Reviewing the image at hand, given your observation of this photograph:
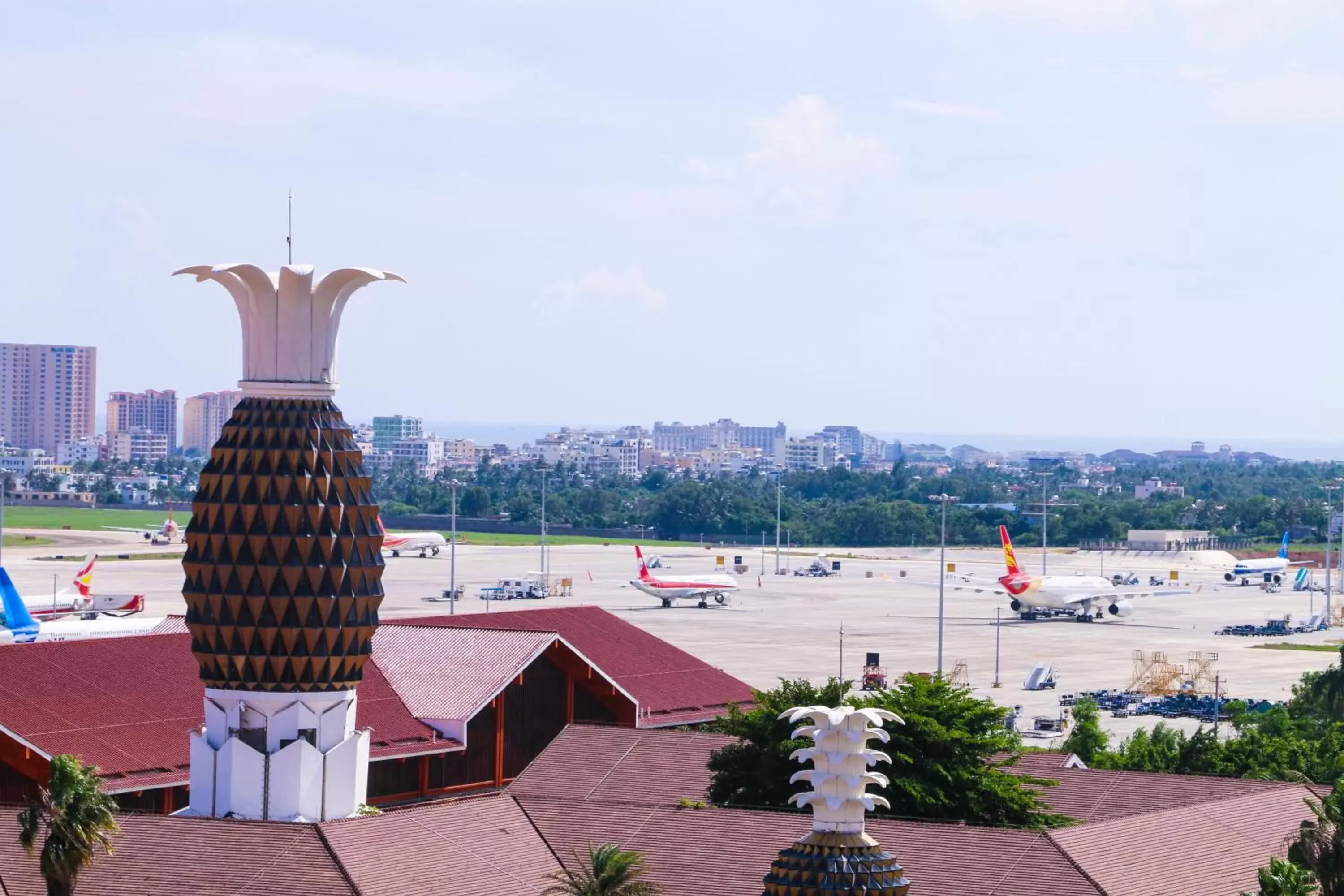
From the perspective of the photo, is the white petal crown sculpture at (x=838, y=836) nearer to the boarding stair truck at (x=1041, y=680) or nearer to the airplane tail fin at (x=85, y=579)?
the boarding stair truck at (x=1041, y=680)

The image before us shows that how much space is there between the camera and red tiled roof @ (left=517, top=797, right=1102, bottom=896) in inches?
1374

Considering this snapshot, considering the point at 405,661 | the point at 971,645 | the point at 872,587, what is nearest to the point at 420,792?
the point at 405,661

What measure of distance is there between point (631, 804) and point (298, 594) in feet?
24.4

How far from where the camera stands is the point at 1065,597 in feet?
509

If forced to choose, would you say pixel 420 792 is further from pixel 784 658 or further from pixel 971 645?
pixel 971 645

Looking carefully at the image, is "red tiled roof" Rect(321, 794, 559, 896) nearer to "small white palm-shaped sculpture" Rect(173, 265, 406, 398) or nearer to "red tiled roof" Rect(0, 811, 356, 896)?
"red tiled roof" Rect(0, 811, 356, 896)

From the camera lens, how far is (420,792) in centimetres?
5138

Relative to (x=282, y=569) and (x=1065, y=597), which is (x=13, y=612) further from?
(x=1065, y=597)

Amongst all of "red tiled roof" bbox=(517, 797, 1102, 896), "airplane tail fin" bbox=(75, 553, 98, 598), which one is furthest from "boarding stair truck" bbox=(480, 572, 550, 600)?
"red tiled roof" bbox=(517, 797, 1102, 896)

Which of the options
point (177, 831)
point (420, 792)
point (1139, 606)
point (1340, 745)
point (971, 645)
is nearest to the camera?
point (177, 831)

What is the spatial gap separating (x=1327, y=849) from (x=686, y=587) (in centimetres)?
13217

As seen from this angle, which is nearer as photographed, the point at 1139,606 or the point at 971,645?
the point at 971,645

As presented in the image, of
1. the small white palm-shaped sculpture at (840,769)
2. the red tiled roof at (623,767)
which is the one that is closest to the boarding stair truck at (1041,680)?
the red tiled roof at (623,767)

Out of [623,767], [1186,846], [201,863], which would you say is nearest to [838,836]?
[201,863]
